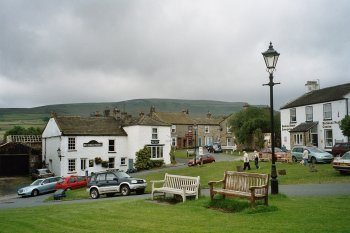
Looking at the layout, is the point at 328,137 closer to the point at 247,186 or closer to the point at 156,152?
the point at 156,152

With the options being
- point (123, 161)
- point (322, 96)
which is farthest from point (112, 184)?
point (123, 161)

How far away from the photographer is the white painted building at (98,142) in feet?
175

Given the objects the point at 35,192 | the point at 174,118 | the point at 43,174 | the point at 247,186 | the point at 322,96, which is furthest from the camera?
the point at 174,118

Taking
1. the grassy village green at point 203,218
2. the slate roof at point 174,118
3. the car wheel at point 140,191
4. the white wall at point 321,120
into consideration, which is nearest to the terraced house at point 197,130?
the slate roof at point 174,118

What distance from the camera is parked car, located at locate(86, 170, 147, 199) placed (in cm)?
2658

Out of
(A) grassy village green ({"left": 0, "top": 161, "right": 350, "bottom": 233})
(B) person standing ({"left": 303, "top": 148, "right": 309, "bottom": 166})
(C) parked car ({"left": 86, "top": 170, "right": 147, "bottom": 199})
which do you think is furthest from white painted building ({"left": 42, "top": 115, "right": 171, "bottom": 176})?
(A) grassy village green ({"left": 0, "top": 161, "right": 350, "bottom": 233})

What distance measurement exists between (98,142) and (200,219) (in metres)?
46.0

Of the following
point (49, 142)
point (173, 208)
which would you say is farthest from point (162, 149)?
point (173, 208)

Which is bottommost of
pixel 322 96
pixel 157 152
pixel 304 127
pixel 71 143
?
pixel 157 152

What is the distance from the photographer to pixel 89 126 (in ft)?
187

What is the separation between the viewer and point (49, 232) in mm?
10430

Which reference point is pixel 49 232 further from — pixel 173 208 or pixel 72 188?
pixel 72 188

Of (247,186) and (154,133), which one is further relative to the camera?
(154,133)

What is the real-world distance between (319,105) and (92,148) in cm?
3060
